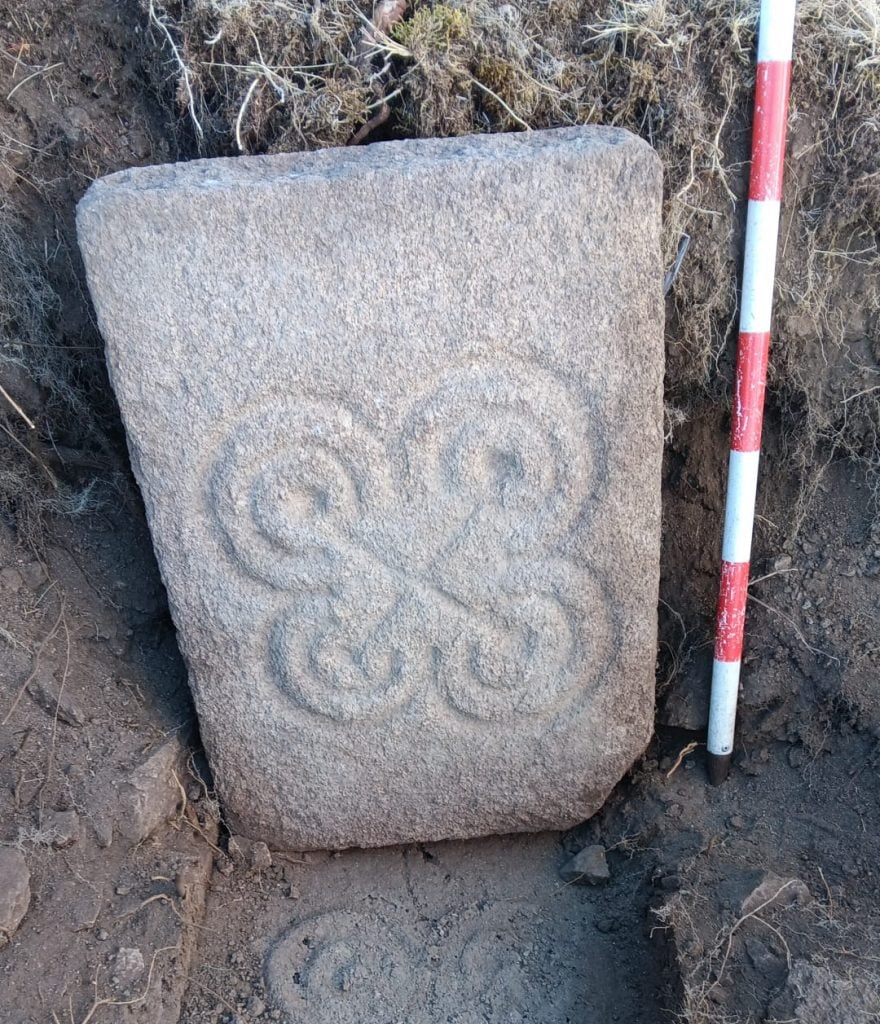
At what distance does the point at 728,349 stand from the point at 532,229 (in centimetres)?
59

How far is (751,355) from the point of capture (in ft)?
5.39

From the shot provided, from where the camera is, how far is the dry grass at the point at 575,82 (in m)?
1.61

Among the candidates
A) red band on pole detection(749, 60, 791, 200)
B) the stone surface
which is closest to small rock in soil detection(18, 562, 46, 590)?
the stone surface

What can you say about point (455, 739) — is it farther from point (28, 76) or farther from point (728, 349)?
point (28, 76)

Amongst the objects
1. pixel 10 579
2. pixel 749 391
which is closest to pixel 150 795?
pixel 10 579

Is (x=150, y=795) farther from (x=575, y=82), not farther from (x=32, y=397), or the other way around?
(x=575, y=82)

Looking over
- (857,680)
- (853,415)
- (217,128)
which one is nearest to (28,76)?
(217,128)

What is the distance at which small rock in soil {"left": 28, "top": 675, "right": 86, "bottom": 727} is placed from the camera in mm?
1705

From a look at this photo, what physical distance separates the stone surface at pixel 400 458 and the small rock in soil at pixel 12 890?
360 mm

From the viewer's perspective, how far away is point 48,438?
6.10ft

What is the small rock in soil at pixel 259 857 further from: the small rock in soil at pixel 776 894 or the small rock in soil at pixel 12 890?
the small rock in soil at pixel 776 894

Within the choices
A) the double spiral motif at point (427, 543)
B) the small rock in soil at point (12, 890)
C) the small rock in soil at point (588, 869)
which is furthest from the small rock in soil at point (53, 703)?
the small rock in soil at point (588, 869)

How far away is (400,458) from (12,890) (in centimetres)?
89

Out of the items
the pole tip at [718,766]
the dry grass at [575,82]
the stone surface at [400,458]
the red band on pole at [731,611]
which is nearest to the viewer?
the stone surface at [400,458]
